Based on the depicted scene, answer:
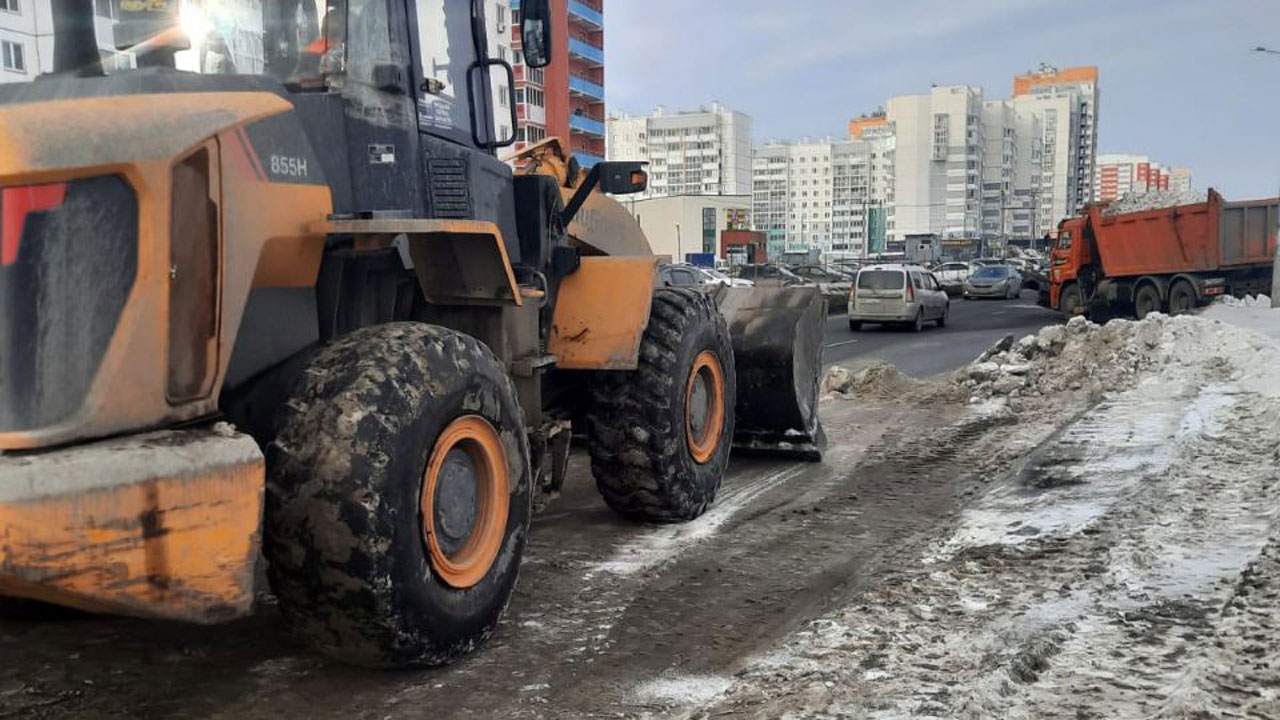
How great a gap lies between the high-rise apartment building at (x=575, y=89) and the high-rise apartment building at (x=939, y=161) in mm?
52290

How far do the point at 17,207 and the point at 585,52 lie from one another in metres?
82.1

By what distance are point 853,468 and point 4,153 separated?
619cm

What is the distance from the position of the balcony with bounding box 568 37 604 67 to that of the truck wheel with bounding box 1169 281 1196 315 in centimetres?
5931

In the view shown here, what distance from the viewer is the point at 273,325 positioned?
3.43 meters

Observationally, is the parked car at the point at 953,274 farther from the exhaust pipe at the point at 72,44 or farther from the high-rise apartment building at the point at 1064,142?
the high-rise apartment building at the point at 1064,142

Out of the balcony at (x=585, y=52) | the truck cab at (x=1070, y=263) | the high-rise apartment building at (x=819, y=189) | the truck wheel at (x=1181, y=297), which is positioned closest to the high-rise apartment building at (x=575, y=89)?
the balcony at (x=585, y=52)

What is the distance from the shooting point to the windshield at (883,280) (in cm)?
2342

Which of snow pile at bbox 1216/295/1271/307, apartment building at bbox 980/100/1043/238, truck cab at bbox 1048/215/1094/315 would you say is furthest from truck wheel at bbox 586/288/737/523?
apartment building at bbox 980/100/1043/238

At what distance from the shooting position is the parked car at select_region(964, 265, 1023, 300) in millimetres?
38562

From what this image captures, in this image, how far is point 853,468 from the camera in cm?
766

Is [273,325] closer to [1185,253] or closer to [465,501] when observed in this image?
[465,501]

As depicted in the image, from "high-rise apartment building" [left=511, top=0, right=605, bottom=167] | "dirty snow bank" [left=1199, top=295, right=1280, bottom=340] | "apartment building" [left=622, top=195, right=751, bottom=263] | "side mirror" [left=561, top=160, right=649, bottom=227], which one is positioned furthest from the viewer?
"apartment building" [left=622, top=195, right=751, bottom=263]

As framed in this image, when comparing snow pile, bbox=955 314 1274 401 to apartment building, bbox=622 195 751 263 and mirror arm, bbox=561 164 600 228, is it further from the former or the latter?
apartment building, bbox=622 195 751 263

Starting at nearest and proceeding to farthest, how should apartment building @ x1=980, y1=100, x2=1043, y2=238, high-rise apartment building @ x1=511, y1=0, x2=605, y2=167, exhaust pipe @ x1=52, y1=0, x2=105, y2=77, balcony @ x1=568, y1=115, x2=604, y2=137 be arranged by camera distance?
1. exhaust pipe @ x1=52, y1=0, x2=105, y2=77
2. high-rise apartment building @ x1=511, y1=0, x2=605, y2=167
3. balcony @ x1=568, y1=115, x2=604, y2=137
4. apartment building @ x1=980, y1=100, x2=1043, y2=238
